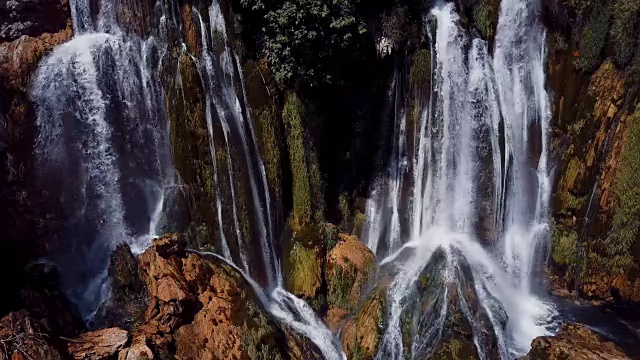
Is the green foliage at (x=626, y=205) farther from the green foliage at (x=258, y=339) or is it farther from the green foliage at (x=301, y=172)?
the green foliage at (x=258, y=339)

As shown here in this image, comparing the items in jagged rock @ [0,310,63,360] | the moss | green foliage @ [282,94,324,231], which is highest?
green foliage @ [282,94,324,231]

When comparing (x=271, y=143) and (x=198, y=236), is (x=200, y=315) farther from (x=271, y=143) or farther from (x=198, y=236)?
(x=271, y=143)

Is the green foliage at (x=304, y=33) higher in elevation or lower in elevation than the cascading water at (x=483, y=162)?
higher

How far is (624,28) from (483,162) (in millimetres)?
4435

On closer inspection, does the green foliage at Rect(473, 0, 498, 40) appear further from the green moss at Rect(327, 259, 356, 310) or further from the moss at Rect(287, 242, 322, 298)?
the moss at Rect(287, 242, 322, 298)

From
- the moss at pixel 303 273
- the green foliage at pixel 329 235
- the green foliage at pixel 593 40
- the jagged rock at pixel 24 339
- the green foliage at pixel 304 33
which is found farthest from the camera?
the green foliage at pixel 329 235

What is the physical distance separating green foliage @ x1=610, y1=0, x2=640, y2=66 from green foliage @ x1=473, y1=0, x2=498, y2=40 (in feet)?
8.84

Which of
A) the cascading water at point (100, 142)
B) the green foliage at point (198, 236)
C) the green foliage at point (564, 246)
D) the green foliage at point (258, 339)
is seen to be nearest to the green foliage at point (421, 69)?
the green foliage at point (564, 246)

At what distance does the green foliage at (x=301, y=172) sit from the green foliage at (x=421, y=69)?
3.30 meters

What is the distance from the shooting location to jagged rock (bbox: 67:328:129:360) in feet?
32.9

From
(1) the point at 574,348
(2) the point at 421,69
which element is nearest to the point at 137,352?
(1) the point at 574,348

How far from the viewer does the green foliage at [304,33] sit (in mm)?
12359

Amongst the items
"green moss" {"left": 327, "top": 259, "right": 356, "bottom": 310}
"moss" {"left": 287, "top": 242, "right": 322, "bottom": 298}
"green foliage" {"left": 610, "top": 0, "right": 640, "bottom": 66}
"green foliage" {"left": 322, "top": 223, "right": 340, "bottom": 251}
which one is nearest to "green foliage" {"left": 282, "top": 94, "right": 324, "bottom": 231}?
"green foliage" {"left": 322, "top": 223, "right": 340, "bottom": 251}

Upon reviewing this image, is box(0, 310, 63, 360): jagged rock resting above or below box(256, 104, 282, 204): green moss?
below
